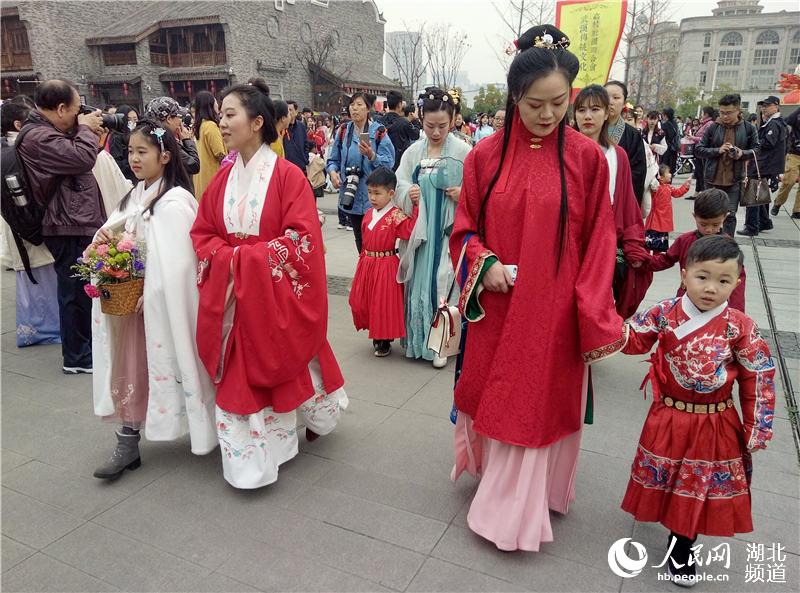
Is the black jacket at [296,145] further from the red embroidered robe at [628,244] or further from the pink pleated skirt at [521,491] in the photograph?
the pink pleated skirt at [521,491]

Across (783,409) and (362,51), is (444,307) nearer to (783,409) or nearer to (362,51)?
(783,409)

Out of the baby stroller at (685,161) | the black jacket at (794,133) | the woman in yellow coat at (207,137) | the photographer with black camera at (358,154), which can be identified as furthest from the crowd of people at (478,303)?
the baby stroller at (685,161)

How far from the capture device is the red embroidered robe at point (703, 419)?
2.05 meters

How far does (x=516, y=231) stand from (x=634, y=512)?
1.19 meters

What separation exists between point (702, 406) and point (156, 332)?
7.74 ft

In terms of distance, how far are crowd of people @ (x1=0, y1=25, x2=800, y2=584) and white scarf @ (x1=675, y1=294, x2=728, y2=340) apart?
1cm

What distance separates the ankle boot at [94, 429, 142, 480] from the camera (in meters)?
2.85

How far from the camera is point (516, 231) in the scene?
2201mm

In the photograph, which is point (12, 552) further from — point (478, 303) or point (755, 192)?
point (755, 192)

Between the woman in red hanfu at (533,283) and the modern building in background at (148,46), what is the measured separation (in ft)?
86.0

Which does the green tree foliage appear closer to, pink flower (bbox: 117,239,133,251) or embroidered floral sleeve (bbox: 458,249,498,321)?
pink flower (bbox: 117,239,133,251)

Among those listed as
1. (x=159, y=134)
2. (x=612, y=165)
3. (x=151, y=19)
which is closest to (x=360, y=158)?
(x=612, y=165)

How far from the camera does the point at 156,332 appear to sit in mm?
2785

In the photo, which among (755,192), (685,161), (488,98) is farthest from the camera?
(488,98)
